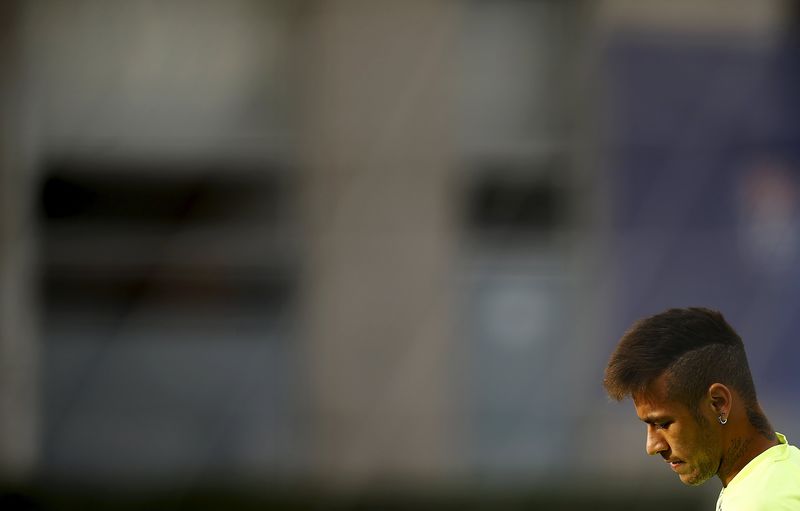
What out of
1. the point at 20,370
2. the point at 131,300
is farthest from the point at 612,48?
the point at 20,370

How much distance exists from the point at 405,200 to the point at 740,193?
8.51ft

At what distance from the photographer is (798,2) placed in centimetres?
1145

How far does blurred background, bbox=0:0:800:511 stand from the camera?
11023 mm

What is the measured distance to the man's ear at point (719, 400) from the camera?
1.87 m

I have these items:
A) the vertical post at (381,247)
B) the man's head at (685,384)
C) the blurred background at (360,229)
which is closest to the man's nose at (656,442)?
the man's head at (685,384)

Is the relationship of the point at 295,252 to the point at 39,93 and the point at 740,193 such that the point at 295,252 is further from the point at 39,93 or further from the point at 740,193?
the point at 740,193

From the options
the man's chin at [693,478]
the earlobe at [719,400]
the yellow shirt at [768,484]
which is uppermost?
the earlobe at [719,400]

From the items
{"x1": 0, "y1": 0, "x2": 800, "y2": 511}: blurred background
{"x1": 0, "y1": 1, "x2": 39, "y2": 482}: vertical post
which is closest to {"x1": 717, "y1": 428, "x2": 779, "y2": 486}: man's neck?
{"x1": 0, "y1": 0, "x2": 800, "y2": 511}: blurred background

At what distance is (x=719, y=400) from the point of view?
187 cm

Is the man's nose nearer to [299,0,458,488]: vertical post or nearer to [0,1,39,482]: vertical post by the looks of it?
[299,0,458,488]: vertical post

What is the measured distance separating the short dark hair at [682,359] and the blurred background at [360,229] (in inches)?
357

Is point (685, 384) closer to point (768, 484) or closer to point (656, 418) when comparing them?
point (656, 418)

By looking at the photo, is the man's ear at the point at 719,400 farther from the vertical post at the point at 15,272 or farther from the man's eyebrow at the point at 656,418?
the vertical post at the point at 15,272

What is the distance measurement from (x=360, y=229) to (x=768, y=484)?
30.8ft
